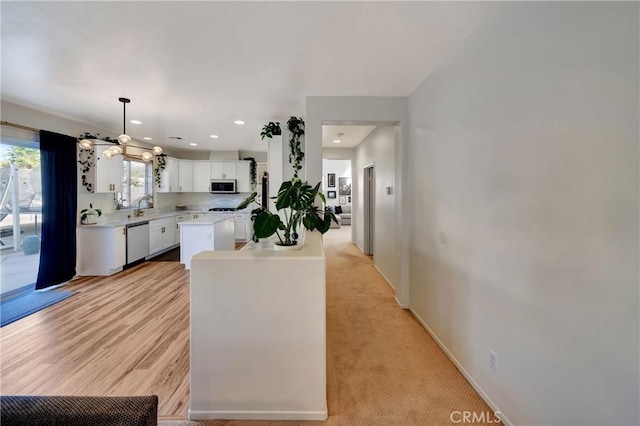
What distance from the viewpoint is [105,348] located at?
2537mm

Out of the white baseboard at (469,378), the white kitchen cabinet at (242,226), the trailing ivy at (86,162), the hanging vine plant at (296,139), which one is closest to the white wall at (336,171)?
the white kitchen cabinet at (242,226)

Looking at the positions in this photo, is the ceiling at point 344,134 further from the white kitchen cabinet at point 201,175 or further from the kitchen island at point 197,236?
the white kitchen cabinet at point 201,175

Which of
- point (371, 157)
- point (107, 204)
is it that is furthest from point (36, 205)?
point (371, 157)

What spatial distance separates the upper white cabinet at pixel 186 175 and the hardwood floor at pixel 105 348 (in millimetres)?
3854

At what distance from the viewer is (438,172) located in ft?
8.37

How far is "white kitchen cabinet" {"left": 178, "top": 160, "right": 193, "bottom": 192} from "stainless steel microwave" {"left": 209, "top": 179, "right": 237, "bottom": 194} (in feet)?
1.81

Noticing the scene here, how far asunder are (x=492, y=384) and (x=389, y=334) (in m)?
1.08

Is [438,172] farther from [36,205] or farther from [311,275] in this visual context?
[36,205]

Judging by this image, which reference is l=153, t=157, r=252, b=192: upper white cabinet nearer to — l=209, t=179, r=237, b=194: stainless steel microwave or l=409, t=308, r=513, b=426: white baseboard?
l=209, t=179, r=237, b=194: stainless steel microwave

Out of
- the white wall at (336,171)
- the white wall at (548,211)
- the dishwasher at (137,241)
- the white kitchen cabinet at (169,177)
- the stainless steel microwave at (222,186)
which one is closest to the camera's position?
the white wall at (548,211)

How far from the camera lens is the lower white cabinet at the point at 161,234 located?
19.0ft

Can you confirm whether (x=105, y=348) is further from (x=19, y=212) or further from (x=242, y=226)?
(x=242, y=226)
